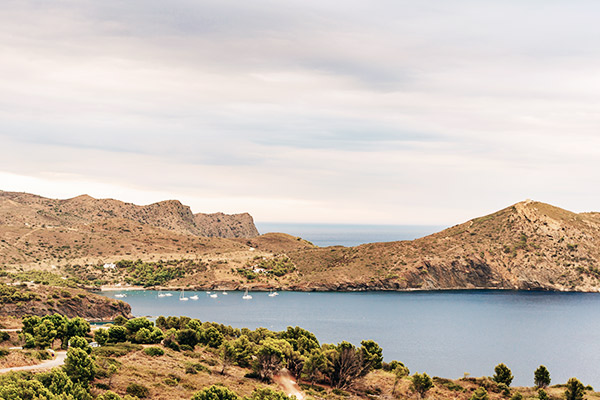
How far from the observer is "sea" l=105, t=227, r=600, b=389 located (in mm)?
96413

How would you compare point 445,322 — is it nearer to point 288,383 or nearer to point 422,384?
point 422,384

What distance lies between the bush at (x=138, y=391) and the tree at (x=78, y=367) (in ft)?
11.5

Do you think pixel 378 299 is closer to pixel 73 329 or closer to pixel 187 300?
pixel 187 300

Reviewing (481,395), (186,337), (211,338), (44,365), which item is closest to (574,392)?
(481,395)

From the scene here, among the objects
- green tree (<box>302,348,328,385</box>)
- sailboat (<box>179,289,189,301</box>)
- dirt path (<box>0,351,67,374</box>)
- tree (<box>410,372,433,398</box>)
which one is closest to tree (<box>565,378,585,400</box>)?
tree (<box>410,372,433,398</box>)

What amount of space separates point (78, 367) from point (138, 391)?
5.76 meters

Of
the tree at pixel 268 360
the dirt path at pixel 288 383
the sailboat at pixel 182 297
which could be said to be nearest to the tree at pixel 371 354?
the dirt path at pixel 288 383

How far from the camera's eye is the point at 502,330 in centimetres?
12875

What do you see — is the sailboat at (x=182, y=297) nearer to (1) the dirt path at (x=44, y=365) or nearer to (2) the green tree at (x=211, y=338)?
(2) the green tree at (x=211, y=338)

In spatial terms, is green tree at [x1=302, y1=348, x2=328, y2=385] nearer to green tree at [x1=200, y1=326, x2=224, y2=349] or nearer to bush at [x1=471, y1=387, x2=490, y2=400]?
green tree at [x1=200, y1=326, x2=224, y2=349]

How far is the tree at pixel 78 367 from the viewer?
152 feet

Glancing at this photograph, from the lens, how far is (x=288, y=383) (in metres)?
64.8

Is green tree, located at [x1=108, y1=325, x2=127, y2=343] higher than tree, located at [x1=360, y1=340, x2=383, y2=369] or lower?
higher

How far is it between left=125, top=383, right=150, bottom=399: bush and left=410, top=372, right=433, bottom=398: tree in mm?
31696
